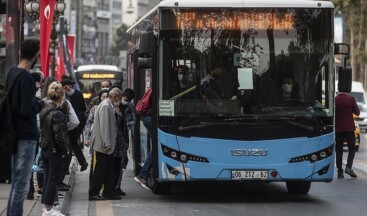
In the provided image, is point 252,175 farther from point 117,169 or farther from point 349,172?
point 349,172

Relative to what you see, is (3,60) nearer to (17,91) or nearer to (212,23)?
(212,23)

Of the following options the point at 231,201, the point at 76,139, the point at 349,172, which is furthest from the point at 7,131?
the point at 349,172

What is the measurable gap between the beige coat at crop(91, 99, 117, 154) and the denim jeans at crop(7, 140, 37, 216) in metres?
4.86

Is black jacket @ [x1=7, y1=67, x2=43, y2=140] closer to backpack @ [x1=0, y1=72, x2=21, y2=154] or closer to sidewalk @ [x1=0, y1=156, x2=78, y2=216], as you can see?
backpack @ [x1=0, y1=72, x2=21, y2=154]

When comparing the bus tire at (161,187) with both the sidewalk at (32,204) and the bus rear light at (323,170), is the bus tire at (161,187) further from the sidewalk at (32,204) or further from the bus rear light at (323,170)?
the bus rear light at (323,170)

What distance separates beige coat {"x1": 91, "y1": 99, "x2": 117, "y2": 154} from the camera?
557 inches

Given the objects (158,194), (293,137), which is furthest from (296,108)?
(158,194)

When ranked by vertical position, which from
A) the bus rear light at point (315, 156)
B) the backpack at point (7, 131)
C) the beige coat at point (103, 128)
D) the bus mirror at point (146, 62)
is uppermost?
the bus mirror at point (146, 62)

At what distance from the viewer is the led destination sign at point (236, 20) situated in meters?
14.0

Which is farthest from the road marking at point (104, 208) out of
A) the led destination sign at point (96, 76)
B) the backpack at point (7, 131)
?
the led destination sign at point (96, 76)

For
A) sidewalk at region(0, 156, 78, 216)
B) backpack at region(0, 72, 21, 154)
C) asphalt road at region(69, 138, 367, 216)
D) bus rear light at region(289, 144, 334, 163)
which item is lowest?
asphalt road at region(69, 138, 367, 216)

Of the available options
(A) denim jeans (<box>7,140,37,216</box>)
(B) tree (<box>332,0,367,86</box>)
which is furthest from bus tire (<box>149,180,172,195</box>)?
(B) tree (<box>332,0,367,86</box>)

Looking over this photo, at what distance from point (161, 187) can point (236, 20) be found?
2771 mm

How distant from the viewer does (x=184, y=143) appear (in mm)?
13938
